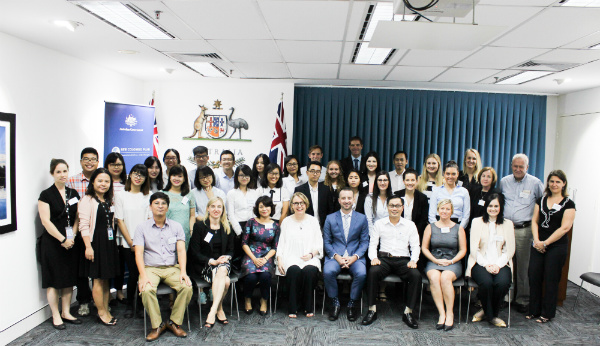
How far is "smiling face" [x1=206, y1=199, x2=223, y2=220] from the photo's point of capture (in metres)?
4.20

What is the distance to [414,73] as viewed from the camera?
547 cm

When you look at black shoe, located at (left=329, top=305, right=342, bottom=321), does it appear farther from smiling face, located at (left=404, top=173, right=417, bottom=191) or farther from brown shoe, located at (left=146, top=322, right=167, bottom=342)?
brown shoe, located at (left=146, top=322, right=167, bottom=342)

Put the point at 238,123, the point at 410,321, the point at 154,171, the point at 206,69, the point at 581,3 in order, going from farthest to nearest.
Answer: the point at 238,123, the point at 206,69, the point at 154,171, the point at 410,321, the point at 581,3

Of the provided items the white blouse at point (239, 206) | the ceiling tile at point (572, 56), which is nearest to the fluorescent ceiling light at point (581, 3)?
the ceiling tile at point (572, 56)

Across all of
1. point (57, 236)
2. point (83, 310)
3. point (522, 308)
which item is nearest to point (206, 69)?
point (57, 236)

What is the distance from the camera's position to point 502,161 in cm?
690

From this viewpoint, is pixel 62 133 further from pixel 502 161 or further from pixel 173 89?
pixel 502 161

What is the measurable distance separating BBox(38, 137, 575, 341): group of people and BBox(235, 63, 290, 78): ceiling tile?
50.1 inches

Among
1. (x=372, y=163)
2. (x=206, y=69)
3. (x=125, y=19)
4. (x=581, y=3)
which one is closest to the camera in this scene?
(x=581, y=3)

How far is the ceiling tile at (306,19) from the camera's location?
2.89 metres

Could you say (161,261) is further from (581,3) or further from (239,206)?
(581,3)

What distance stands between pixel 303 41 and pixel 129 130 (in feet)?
9.16

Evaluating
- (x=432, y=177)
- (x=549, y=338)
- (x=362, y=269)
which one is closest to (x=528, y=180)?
(x=432, y=177)

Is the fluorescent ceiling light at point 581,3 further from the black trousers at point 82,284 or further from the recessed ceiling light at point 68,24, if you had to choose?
the black trousers at point 82,284
